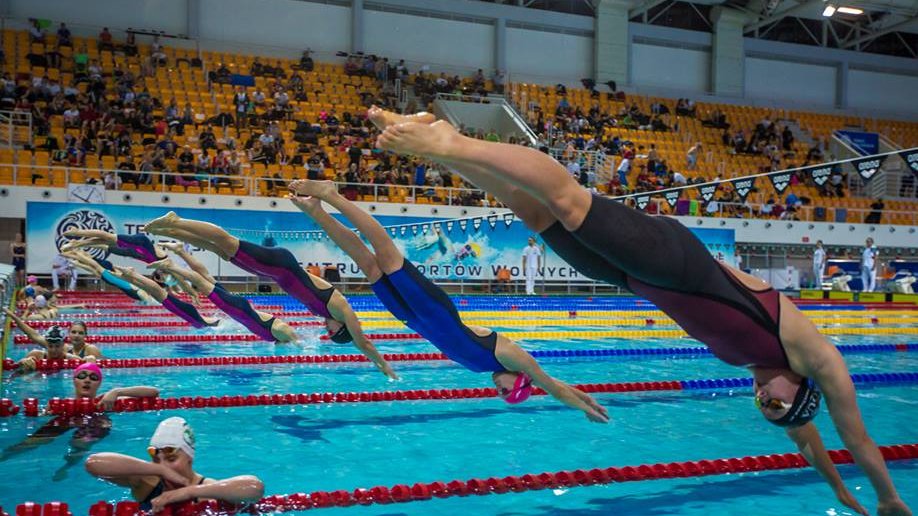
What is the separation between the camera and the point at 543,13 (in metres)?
28.6

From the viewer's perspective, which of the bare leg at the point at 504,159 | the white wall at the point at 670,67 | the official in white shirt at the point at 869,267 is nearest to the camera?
the bare leg at the point at 504,159

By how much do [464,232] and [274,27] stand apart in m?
9.68

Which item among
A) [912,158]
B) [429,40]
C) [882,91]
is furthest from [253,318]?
[882,91]

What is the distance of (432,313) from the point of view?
4.67 m

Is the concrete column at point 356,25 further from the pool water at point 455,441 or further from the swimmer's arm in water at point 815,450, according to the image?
the swimmer's arm in water at point 815,450

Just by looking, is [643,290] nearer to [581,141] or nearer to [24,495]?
[24,495]

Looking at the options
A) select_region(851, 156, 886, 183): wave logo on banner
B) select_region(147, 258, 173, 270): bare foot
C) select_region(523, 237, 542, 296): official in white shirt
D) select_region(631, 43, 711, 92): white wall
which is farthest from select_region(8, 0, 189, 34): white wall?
select_region(851, 156, 886, 183): wave logo on banner

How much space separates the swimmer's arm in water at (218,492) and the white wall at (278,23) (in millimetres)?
23003

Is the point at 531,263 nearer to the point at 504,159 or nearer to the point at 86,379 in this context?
the point at 86,379

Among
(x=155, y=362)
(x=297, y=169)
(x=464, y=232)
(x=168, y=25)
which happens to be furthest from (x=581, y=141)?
(x=155, y=362)

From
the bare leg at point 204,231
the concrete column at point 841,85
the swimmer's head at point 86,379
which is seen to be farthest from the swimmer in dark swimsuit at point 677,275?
the concrete column at point 841,85

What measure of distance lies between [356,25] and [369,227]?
892 inches

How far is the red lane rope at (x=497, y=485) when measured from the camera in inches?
148

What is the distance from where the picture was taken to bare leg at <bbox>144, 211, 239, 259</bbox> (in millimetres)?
6082
